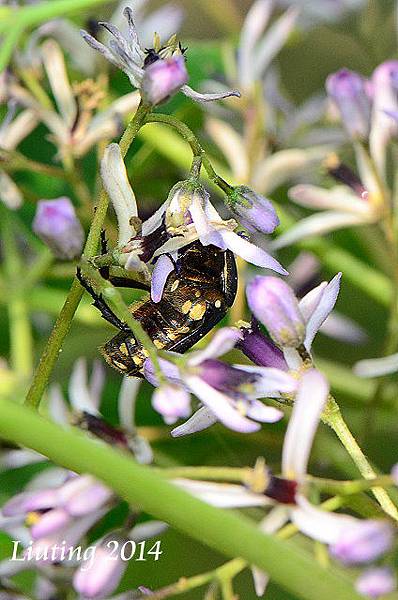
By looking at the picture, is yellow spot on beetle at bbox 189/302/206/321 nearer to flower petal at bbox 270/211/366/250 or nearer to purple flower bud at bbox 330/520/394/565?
purple flower bud at bbox 330/520/394/565

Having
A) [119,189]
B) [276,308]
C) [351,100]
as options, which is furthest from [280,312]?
[351,100]

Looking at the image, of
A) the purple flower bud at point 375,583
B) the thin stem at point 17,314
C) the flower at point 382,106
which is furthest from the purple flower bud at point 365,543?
the thin stem at point 17,314

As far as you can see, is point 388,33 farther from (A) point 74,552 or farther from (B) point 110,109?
(A) point 74,552

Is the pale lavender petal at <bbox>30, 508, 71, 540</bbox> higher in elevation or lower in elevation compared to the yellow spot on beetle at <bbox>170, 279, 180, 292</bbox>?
lower

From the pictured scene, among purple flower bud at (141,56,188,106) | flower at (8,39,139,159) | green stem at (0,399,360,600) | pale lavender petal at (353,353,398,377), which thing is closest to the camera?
green stem at (0,399,360,600)

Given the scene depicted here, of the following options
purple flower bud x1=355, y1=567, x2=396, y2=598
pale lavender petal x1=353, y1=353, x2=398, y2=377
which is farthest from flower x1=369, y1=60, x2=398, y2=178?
purple flower bud x1=355, y1=567, x2=396, y2=598

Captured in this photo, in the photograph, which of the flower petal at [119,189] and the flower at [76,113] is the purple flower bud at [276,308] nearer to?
the flower petal at [119,189]

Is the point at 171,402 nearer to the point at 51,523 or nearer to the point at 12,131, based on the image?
the point at 51,523
